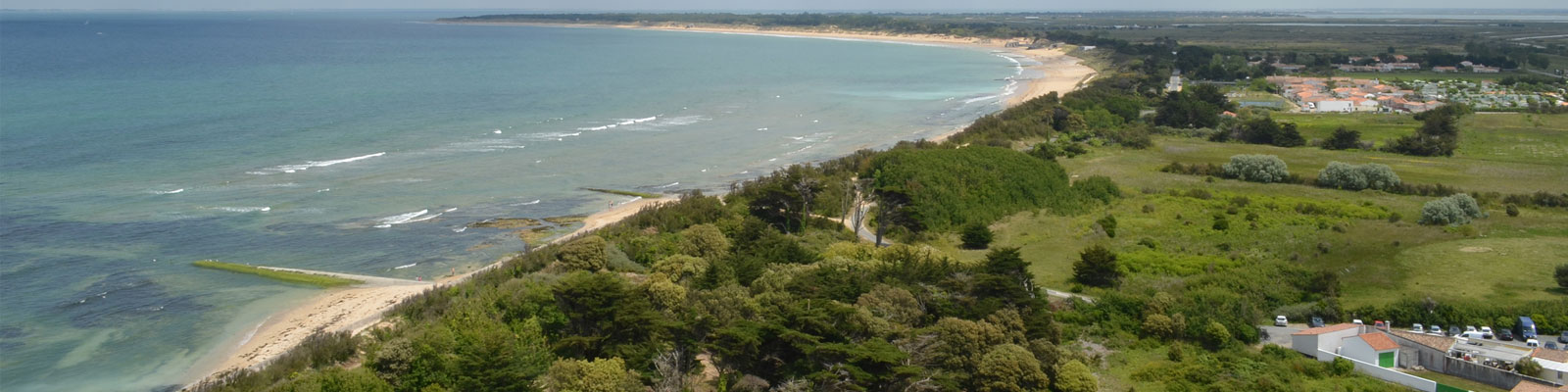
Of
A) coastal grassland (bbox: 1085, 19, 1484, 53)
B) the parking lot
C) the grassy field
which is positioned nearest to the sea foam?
the grassy field

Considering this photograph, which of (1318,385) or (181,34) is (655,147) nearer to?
(1318,385)

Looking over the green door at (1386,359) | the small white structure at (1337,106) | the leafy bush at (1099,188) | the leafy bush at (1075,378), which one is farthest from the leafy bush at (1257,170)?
the small white structure at (1337,106)

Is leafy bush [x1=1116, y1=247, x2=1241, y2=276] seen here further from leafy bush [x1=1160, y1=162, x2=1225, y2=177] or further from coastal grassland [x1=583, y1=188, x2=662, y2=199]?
coastal grassland [x1=583, y1=188, x2=662, y2=199]

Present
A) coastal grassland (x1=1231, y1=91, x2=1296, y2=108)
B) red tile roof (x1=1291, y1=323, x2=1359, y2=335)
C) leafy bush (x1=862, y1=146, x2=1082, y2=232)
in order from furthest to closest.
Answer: coastal grassland (x1=1231, y1=91, x2=1296, y2=108) → leafy bush (x1=862, y1=146, x2=1082, y2=232) → red tile roof (x1=1291, y1=323, x2=1359, y2=335)

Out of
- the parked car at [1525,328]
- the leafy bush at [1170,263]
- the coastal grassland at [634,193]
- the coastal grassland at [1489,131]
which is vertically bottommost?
the coastal grassland at [1489,131]

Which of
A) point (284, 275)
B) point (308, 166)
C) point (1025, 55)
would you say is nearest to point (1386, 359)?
point (284, 275)

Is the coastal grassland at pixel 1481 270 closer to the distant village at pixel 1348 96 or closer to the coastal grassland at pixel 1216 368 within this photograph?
the coastal grassland at pixel 1216 368

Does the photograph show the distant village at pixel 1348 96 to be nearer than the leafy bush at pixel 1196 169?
No
